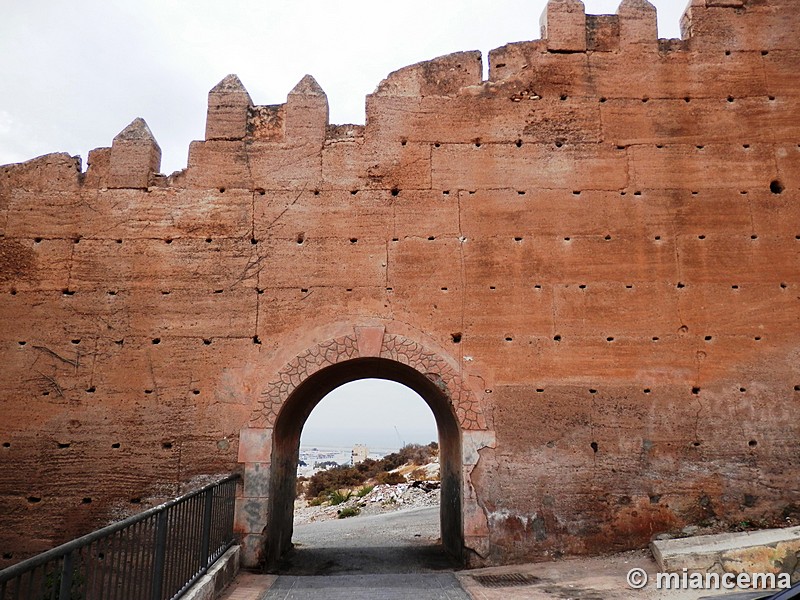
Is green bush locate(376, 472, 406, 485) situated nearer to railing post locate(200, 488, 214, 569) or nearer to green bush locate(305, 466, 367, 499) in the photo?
green bush locate(305, 466, 367, 499)

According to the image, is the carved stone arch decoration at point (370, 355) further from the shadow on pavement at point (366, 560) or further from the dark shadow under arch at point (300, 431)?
the shadow on pavement at point (366, 560)

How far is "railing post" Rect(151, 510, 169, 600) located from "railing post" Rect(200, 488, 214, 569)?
1215 millimetres

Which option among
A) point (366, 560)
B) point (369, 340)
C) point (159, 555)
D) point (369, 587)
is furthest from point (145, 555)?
point (366, 560)

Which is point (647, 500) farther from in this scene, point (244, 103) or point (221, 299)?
point (244, 103)

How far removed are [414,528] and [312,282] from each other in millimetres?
6144

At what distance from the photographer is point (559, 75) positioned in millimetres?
9391

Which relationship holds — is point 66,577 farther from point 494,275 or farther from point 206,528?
point 494,275

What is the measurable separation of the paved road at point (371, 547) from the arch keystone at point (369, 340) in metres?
2.81

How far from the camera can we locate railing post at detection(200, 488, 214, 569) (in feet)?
19.8

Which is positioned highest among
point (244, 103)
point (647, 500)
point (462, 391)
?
point (244, 103)

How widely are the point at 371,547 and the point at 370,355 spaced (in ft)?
12.2

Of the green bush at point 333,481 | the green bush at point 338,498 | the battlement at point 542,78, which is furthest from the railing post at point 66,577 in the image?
the green bush at point 333,481

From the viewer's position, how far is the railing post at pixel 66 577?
343cm

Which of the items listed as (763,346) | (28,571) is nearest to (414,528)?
(763,346)
